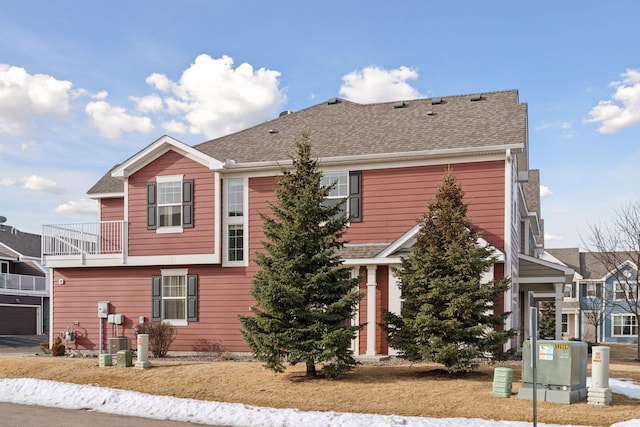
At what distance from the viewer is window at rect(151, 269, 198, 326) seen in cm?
2328

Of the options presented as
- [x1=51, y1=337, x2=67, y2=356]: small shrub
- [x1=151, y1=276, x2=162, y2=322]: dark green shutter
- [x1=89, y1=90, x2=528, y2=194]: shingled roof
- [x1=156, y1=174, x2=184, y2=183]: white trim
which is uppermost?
[x1=89, y1=90, x2=528, y2=194]: shingled roof

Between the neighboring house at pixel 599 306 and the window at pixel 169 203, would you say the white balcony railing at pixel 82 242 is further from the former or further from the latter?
the neighboring house at pixel 599 306

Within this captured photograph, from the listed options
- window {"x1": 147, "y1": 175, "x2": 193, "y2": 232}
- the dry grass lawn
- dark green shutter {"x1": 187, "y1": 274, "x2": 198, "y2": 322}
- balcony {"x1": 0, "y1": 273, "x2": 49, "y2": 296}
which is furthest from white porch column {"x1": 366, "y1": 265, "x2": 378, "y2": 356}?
balcony {"x1": 0, "y1": 273, "x2": 49, "y2": 296}

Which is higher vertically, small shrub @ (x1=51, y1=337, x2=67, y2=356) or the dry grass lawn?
the dry grass lawn

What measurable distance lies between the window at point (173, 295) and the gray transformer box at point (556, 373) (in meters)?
13.0

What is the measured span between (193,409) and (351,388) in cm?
344

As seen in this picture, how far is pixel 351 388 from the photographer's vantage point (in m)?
14.6

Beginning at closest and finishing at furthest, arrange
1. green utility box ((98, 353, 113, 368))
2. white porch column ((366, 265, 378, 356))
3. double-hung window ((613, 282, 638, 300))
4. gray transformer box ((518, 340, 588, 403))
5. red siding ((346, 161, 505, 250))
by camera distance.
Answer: gray transformer box ((518, 340, 588, 403)) → green utility box ((98, 353, 113, 368)) → red siding ((346, 161, 505, 250)) → white porch column ((366, 265, 378, 356)) → double-hung window ((613, 282, 638, 300))

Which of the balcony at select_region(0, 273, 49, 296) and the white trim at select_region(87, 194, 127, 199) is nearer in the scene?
the white trim at select_region(87, 194, 127, 199)

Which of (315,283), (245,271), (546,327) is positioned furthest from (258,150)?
(546,327)

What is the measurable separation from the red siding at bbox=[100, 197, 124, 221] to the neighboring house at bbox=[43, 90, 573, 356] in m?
0.06

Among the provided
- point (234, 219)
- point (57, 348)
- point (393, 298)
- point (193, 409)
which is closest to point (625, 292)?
point (393, 298)

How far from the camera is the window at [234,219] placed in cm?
2325

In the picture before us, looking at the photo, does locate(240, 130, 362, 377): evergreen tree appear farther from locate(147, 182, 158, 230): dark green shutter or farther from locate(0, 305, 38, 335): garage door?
locate(0, 305, 38, 335): garage door
